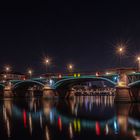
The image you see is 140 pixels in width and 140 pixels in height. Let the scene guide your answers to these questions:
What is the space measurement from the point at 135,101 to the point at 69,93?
3227 centimetres

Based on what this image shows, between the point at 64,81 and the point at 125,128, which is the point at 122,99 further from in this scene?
the point at 125,128

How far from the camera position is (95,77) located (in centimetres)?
6844

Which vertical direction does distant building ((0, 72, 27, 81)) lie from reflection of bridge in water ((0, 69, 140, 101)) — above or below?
above

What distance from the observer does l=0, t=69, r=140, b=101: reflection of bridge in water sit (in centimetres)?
5862

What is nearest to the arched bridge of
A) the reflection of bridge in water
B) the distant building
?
the reflection of bridge in water

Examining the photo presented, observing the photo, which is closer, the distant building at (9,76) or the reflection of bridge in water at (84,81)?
the reflection of bridge in water at (84,81)

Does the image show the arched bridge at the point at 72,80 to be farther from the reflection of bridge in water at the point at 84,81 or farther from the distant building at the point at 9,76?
the distant building at the point at 9,76

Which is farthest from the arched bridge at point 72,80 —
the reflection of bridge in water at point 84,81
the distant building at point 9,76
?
the distant building at point 9,76

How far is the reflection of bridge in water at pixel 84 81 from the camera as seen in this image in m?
58.6

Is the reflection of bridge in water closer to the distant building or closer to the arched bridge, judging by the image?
the arched bridge

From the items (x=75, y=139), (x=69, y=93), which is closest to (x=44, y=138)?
(x=75, y=139)

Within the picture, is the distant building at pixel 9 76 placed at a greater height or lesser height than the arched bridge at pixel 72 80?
greater

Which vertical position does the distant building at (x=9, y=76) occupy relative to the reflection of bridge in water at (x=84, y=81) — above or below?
above

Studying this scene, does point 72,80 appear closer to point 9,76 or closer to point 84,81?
point 84,81
